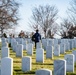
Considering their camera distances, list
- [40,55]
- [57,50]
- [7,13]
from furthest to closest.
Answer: [7,13], [57,50], [40,55]

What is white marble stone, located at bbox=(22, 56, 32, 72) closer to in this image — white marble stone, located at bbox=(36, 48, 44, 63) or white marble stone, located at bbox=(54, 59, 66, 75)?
white marble stone, located at bbox=(54, 59, 66, 75)

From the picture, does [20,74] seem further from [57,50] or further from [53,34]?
[53,34]

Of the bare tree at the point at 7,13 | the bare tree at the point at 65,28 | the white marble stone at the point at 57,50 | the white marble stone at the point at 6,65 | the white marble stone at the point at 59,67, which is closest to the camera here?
the white marble stone at the point at 6,65

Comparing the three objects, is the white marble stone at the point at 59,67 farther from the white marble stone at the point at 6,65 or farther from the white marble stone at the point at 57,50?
the white marble stone at the point at 57,50

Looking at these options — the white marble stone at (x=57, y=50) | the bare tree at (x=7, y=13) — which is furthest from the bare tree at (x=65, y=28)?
the white marble stone at (x=57, y=50)

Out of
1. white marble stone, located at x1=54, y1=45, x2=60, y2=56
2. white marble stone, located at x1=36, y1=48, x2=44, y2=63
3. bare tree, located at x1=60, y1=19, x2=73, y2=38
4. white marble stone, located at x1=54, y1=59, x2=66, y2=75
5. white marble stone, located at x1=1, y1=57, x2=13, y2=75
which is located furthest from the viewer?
bare tree, located at x1=60, y1=19, x2=73, y2=38

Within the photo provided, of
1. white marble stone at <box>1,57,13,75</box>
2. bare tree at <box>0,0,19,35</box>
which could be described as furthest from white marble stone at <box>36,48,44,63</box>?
bare tree at <box>0,0,19,35</box>

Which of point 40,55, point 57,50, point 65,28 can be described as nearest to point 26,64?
point 40,55

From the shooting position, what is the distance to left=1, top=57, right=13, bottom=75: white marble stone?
960 centimetres

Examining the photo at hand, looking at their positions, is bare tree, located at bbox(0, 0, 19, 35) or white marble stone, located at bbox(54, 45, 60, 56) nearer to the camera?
white marble stone, located at bbox(54, 45, 60, 56)

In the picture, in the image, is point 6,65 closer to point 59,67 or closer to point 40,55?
point 59,67

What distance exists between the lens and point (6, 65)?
31.7 feet

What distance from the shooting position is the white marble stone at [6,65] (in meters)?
9.60

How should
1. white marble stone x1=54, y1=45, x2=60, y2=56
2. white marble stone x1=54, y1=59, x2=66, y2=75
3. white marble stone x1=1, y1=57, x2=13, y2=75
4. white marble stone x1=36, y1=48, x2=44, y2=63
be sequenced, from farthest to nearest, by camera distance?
white marble stone x1=54, y1=45, x2=60, y2=56 < white marble stone x1=36, y1=48, x2=44, y2=63 < white marble stone x1=54, y1=59, x2=66, y2=75 < white marble stone x1=1, y1=57, x2=13, y2=75
